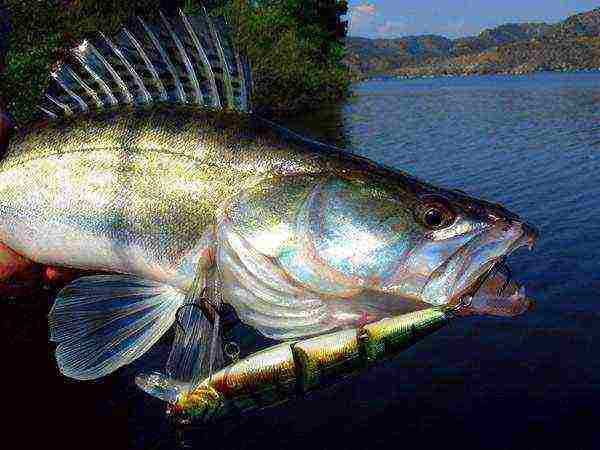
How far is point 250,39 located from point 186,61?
5447 centimetres

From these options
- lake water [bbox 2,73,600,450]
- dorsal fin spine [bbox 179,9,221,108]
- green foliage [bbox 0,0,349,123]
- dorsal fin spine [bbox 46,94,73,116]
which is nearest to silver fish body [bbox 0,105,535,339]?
dorsal fin spine [bbox 46,94,73,116]

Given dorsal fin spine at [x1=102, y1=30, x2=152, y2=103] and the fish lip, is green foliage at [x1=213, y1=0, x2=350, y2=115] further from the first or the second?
the fish lip

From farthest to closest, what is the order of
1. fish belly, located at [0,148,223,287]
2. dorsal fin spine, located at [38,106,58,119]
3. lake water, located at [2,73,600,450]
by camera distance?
1. lake water, located at [2,73,600,450]
2. dorsal fin spine, located at [38,106,58,119]
3. fish belly, located at [0,148,223,287]

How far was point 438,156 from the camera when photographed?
111ft

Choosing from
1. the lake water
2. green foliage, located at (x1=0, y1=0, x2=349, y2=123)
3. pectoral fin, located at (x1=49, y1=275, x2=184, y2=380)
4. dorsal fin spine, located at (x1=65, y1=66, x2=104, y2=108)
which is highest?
green foliage, located at (x1=0, y1=0, x2=349, y2=123)

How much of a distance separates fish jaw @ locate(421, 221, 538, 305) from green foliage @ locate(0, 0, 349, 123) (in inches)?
86.3

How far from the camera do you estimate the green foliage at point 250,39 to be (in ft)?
79.9

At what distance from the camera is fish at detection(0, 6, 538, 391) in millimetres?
2953

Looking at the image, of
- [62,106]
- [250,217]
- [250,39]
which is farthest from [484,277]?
[250,39]

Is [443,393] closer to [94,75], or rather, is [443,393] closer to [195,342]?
[195,342]

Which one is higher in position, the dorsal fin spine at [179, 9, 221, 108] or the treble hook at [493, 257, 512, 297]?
the dorsal fin spine at [179, 9, 221, 108]

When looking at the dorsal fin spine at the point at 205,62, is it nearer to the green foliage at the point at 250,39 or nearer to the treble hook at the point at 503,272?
the green foliage at the point at 250,39

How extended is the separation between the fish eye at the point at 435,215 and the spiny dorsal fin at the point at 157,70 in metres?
1.40

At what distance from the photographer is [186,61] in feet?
12.5
